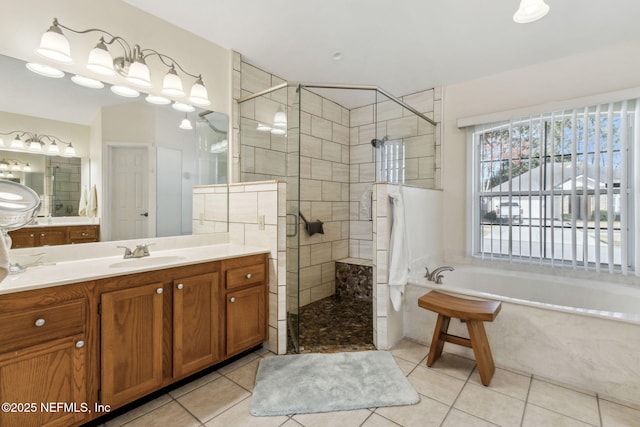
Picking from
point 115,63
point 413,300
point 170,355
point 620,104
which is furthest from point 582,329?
point 115,63

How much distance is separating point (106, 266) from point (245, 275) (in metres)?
0.84

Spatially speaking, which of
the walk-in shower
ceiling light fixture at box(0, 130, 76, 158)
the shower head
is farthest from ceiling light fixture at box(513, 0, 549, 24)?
ceiling light fixture at box(0, 130, 76, 158)

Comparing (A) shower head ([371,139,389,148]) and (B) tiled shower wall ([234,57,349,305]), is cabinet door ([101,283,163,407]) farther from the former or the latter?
(A) shower head ([371,139,389,148])

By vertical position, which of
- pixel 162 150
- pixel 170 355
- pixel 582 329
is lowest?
pixel 170 355

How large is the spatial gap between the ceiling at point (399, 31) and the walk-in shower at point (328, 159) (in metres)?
0.37

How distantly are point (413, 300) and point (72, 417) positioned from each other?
2312 mm

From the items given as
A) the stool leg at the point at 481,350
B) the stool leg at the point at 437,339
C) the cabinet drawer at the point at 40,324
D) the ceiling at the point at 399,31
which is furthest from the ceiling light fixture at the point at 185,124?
the stool leg at the point at 481,350

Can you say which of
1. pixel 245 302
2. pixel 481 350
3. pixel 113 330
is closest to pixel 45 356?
pixel 113 330

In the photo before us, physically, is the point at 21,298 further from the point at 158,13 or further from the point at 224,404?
the point at 158,13

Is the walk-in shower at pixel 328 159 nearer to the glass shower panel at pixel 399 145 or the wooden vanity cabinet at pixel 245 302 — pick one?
the glass shower panel at pixel 399 145

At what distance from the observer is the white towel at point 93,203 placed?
187cm

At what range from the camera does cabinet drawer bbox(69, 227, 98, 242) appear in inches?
71.0

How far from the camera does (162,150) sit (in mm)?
2225

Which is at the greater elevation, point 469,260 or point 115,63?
point 115,63
